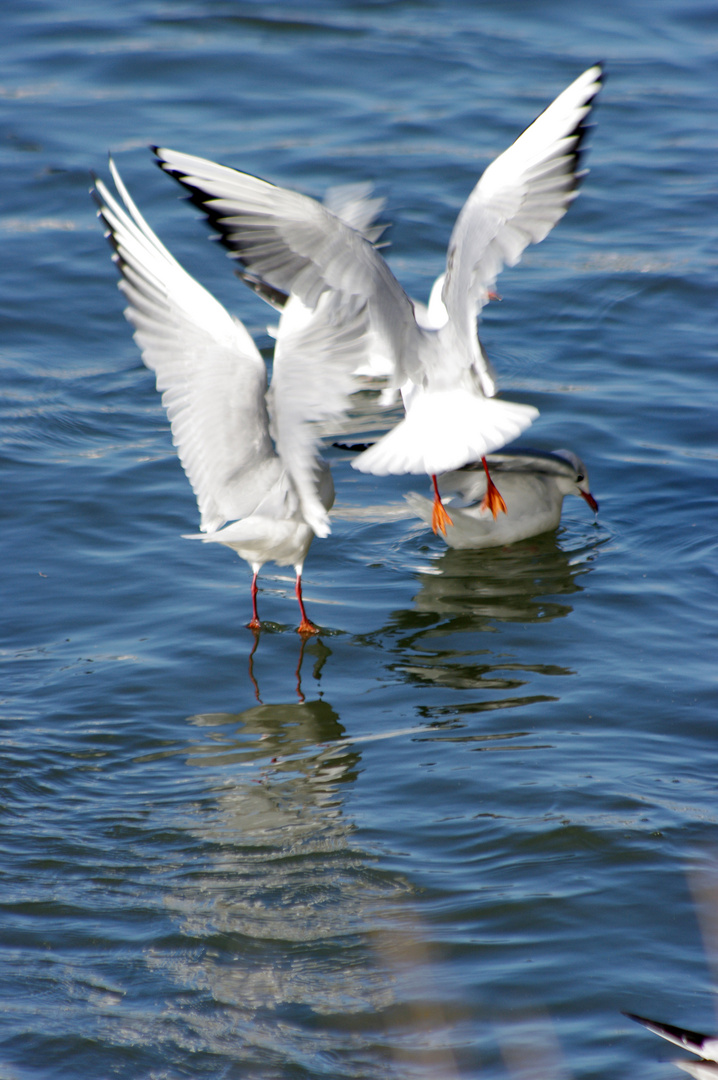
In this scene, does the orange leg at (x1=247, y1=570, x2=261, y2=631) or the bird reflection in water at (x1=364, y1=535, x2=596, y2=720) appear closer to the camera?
the bird reflection in water at (x1=364, y1=535, x2=596, y2=720)

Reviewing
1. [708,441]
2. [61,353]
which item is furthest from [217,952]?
[61,353]

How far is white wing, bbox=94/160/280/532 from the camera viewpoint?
5.14 metres

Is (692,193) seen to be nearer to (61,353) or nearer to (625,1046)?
(61,353)

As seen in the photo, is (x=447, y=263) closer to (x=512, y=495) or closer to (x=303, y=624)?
(x=512, y=495)

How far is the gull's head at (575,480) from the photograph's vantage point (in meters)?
6.75

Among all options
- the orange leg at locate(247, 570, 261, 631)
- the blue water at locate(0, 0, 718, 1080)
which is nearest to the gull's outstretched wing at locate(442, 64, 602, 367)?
the blue water at locate(0, 0, 718, 1080)

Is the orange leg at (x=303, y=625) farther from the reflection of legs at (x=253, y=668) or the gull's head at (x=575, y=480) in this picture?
the gull's head at (x=575, y=480)

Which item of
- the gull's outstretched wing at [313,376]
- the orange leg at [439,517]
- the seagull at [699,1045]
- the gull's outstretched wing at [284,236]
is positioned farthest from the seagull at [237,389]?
the seagull at [699,1045]

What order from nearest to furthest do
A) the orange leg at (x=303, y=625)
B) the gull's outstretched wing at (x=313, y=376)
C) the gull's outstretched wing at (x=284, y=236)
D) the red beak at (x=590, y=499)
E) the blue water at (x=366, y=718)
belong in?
the blue water at (x=366, y=718) → the gull's outstretched wing at (x=313, y=376) → the gull's outstretched wing at (x=284, y=236) → the orange leg at (x=303, y=625) → the red beak at (x=590, y=499)

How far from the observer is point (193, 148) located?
37.0 feet

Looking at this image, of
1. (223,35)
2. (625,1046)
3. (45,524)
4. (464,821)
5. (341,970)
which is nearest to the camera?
(625,1046)

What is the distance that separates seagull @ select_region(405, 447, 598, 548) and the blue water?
0.42 feet

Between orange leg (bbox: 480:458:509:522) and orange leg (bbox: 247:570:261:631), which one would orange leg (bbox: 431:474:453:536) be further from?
orange leg (bbox: 247:570:261:631)

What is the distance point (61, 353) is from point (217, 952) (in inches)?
218
